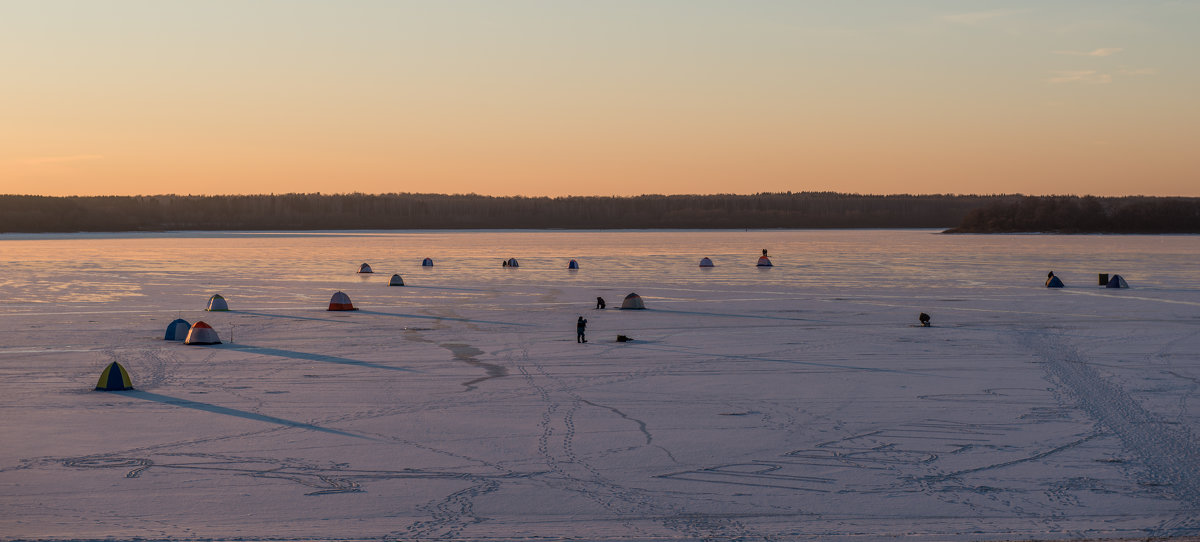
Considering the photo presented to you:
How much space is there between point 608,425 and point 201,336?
1018 cm

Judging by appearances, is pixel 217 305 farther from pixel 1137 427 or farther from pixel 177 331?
pixel 1137 427

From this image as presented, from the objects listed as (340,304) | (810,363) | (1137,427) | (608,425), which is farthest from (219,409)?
(340,304)

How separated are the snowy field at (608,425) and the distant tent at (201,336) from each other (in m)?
0.35

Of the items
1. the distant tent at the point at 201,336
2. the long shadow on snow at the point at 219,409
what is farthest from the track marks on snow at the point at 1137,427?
the distant tent at the point at 201,336

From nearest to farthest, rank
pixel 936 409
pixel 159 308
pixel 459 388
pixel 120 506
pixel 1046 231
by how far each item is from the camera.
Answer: pixel 120 506
pixel 936 409
pixel 459 388
pixel 159 308
pixel 1046 231

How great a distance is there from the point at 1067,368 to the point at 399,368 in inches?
384

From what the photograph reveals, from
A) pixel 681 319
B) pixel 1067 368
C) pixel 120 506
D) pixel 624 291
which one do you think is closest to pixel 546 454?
pixel 120 506

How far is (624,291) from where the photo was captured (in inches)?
1237

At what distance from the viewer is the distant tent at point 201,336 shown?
18750 mm

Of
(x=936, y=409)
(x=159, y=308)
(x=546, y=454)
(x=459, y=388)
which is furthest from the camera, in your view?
(x=159, y=308)

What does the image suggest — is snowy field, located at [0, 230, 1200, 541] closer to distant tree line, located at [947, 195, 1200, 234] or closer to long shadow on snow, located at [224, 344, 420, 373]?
long shadow on snow, located at [224, 344, 420, 373]

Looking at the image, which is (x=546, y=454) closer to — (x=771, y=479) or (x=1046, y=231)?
(x=771, y=479)

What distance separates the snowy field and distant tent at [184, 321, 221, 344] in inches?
13.8

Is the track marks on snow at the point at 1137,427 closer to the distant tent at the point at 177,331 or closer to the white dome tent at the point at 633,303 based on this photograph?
the white dome tent at the point at 633,303
